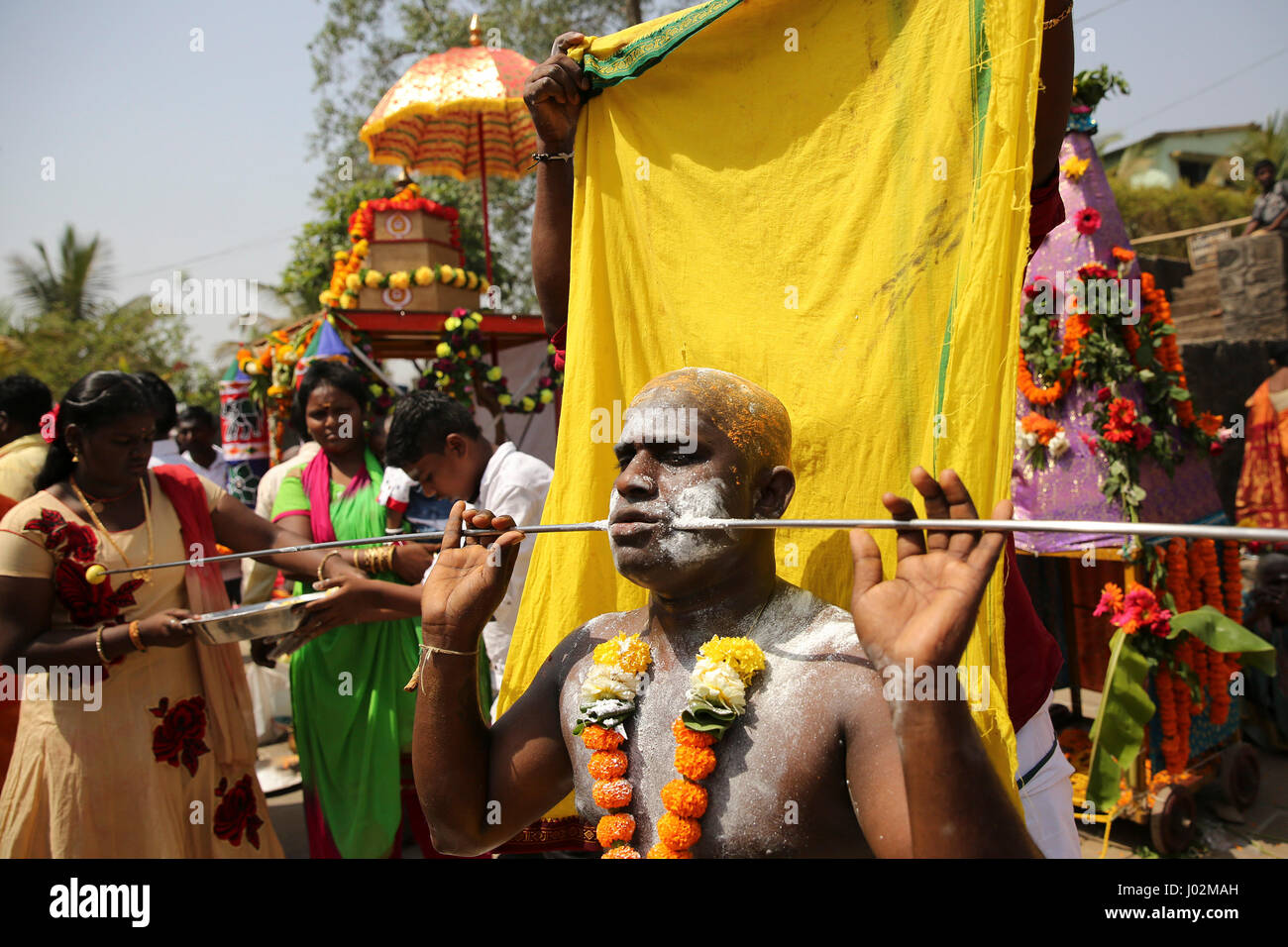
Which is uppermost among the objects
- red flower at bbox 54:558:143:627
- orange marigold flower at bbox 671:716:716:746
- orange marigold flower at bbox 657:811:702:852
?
red flower at bbox 54:558:143:627

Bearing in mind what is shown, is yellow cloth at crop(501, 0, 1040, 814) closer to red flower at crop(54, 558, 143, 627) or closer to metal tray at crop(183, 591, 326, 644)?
metal tray at crop(183, 591, 326, 644)

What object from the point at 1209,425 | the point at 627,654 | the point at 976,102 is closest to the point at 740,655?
the point at 627,654

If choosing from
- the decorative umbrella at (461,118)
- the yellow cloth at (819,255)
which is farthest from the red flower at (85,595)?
the decorative umbrella at (461,118)

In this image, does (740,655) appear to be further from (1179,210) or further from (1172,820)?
(1179,210)

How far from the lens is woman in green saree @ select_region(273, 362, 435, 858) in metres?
4.59

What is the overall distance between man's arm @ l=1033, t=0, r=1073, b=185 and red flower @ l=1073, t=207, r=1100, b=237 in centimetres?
293

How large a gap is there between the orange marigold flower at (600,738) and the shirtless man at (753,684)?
4 cm

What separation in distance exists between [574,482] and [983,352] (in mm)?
1165

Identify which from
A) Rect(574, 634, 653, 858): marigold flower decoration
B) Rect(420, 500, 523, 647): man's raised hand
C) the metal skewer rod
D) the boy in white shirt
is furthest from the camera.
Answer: the boy in white shirt

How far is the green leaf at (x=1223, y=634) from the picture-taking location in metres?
4.63

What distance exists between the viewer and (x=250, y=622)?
360 centimetres

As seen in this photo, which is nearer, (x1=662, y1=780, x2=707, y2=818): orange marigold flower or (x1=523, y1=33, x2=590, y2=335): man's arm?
(x1=662, y1=780, x2=707, y2=818): orange marigold flower

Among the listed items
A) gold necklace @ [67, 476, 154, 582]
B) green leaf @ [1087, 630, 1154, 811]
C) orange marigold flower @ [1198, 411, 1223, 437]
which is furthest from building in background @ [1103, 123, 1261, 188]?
gold necklace @ [67, 476, 154, 582]

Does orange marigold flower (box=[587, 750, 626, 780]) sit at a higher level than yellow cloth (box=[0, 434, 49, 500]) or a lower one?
lower
